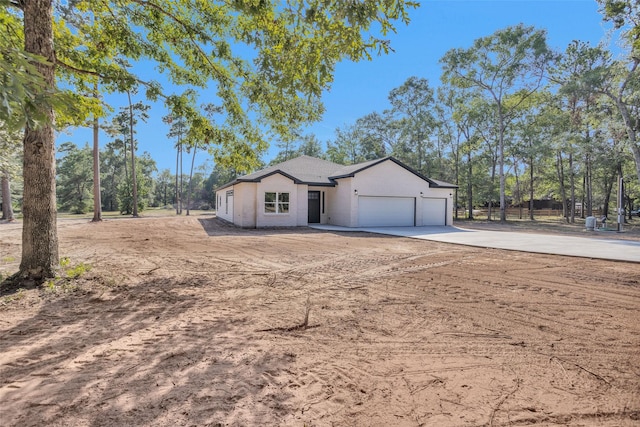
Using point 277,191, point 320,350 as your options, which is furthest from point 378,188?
point 320,350

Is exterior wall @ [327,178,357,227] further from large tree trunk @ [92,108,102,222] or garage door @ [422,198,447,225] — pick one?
large tree trunk @ [92,108,102,222]

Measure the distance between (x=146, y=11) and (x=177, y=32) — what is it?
75cm

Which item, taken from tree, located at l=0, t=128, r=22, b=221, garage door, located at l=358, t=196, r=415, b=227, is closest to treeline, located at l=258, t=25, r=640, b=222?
garage door, located at l=358, t=196, r=415, b=227

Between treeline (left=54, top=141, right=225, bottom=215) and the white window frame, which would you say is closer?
the white window frame

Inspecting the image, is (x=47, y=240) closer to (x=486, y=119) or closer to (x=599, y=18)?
(x=599, y=18)

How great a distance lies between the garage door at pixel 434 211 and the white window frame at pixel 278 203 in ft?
28.3

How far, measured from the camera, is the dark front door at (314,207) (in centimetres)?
2012

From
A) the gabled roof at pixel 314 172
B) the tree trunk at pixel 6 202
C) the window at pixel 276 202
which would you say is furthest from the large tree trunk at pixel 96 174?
the window at pixel 276 202

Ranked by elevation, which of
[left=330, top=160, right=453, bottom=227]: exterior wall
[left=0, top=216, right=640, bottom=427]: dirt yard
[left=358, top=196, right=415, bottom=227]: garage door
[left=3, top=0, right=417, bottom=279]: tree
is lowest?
[left=0, top=216, right=640, bottom=427]: dirt yard

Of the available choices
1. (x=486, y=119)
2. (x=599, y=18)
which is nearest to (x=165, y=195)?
(x=486, y=119)

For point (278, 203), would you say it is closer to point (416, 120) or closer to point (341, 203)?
point (341, 203)

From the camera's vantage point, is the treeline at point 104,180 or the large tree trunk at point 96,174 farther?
Answer: the treeline at point 104,180

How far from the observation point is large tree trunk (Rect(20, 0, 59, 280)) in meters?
5.02

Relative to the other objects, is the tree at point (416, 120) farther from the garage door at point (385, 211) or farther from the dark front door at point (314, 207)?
the dark front door at point (314, 207)
